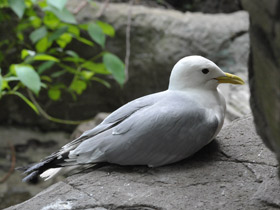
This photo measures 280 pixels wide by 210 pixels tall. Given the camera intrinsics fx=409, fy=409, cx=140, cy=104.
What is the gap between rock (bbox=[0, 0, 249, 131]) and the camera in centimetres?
272

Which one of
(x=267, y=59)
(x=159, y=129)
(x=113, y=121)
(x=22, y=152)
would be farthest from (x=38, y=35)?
(x=267, y=59)

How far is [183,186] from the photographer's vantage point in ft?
3.68

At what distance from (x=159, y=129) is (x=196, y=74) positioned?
0.74ft

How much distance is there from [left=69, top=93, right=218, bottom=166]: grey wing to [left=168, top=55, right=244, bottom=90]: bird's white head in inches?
3.5

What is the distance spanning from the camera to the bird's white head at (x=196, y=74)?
4.12 ft

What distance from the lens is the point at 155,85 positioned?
2.77 meters

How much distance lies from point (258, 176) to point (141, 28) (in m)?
1.76

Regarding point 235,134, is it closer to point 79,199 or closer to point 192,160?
point 192,160

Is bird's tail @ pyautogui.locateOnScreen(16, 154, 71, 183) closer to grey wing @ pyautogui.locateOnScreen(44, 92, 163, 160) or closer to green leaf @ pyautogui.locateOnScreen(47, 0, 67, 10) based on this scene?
grey wing @ pyautogui.locateOnScreen(44, 92, 163, 160)

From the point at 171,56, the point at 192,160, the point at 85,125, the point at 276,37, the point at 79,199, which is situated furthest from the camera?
the point at 171,56

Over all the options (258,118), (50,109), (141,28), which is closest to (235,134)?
(258,118)

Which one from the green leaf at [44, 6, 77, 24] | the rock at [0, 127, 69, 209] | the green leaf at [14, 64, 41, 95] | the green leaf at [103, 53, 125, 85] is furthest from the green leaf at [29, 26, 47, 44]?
the rock at [0, 127, 69, 209]

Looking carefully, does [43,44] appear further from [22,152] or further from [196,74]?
[196,74]

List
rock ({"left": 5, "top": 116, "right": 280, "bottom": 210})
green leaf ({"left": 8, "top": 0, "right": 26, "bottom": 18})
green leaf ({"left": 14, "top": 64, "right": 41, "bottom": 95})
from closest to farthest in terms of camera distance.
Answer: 1. rock ({"left": 5, "top": 116, "right": 280, "bottom": 210})
2. green leaf ({"left": 14, "top": 64, "right": 41, "bottom": 95})
3. green leaf ({"left": 8, "top": 0, "right": 26, "bottom": 18})
